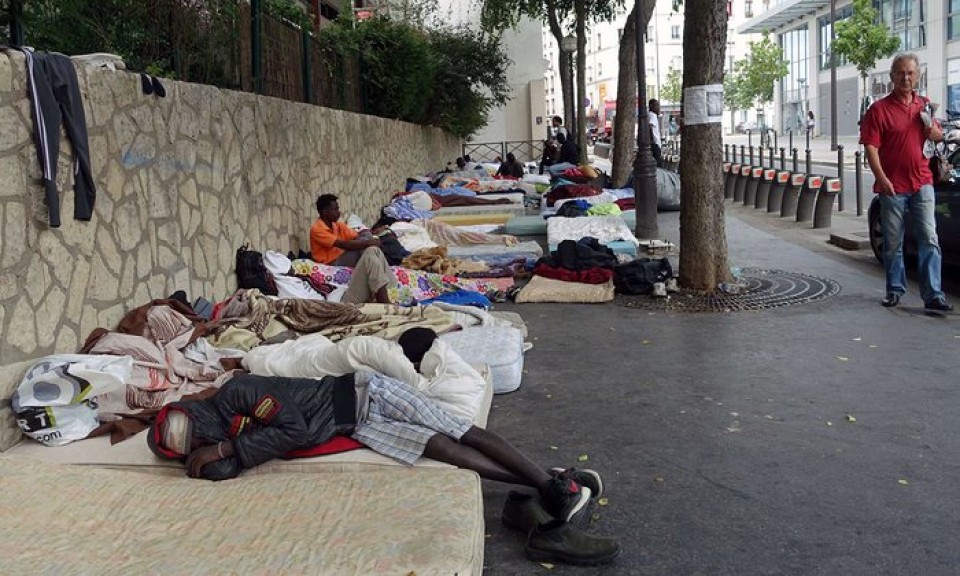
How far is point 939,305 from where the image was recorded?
314 inches

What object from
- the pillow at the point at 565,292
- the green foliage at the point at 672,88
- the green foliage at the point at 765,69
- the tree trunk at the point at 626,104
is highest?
the green foliage at the point at 672,88

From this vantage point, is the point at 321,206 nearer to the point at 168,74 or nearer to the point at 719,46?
the point at 168,74

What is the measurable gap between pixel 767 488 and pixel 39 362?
12.0ft

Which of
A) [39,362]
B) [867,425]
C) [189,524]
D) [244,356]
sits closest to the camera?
[189,524]

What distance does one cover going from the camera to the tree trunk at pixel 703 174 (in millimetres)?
9156

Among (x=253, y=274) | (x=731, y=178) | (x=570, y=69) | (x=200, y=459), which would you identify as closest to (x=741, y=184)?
(x=731, y=178)

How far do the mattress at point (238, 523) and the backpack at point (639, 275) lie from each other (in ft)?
18.8

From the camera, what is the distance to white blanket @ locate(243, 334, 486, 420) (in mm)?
4805

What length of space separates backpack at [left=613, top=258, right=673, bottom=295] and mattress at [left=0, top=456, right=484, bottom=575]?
226 inches

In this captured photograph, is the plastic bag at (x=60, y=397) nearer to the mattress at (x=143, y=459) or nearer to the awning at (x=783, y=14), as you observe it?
the mattress at (x=143, y=459)

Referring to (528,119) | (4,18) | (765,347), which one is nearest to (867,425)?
(765,347)

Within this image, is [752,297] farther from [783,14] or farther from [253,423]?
[783,14]

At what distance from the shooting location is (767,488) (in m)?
4.48

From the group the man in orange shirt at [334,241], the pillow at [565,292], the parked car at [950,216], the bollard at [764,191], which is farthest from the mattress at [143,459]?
the bollard at [764,191]
